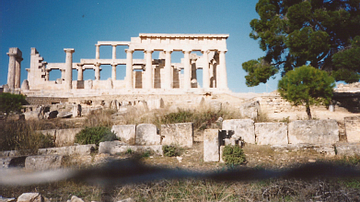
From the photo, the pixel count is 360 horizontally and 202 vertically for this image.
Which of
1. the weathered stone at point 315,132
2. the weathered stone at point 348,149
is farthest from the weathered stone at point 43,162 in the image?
the weathered stone at point 348,149

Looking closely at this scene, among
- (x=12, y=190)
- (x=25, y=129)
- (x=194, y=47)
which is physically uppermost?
(x=194, y=47)

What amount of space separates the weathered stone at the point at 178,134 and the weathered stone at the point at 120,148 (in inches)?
26.4

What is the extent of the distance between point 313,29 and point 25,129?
20121 mm

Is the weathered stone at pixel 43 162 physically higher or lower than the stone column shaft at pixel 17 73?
lower

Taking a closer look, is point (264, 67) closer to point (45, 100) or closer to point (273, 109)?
point (273, 109)

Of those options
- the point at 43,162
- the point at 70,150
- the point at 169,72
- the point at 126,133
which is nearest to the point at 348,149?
the point at 126,133

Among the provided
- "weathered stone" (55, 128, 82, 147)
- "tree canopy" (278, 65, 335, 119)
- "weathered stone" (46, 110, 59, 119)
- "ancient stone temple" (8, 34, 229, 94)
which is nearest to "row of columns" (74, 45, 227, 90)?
"ancient stone temple" (8, 34, 229, 94)

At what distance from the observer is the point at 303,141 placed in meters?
7.33

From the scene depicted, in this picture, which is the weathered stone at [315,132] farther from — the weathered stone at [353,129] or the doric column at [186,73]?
the doric column at [186,73]

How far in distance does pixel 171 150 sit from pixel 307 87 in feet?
30.3

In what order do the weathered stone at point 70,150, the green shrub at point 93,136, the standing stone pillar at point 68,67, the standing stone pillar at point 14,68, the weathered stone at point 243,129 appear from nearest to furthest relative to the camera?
1. the weathered stone at point 70,150
2. the weathered stone at point 243,129
3. the green shrub at point 93,136
4. the standing stone pillar at point 68,67
5. the standing stone pillar at point 14,68

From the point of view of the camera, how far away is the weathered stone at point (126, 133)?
794 centimetres

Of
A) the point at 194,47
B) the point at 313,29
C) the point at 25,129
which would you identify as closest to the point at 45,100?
the point at 194,47

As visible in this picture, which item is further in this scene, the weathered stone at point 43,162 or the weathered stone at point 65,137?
the weathered stone at point 65,137
